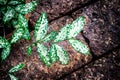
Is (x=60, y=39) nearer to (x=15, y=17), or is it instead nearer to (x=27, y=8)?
(x=27, y=8)

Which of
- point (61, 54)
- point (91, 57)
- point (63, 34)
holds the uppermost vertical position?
point (63, 34)

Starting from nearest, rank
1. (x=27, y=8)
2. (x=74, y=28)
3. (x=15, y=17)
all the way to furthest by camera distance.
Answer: (x=74, y=28)
(x=27, y=8)
(x=15, y=17)

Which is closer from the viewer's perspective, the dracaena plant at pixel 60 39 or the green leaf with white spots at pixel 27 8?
the dracaena plant at pixel 60 39

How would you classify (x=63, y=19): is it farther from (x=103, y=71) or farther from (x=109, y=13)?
(x=103, y=71)

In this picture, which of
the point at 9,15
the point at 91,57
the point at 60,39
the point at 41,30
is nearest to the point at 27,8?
the point at 9,15

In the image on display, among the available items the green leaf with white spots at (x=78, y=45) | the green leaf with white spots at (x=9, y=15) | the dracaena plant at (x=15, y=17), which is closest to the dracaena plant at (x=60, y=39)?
the green leaf with white spots at (x=78, y=45)

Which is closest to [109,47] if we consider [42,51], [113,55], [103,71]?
[113,55]

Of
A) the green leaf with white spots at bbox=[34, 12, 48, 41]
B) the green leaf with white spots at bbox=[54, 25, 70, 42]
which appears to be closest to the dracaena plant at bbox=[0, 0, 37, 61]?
the green leaf with white spots at bbox=[34, 12, 48, 41]

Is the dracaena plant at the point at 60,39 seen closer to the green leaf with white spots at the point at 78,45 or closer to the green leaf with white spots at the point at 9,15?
the green leaf with white spots at the point at 78,45
